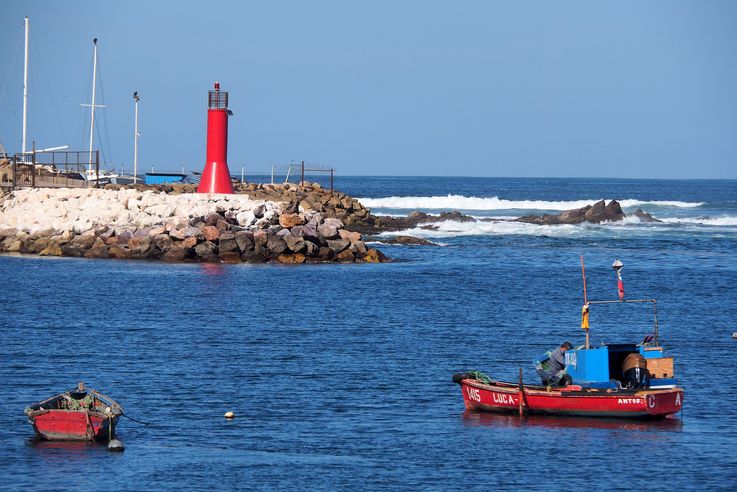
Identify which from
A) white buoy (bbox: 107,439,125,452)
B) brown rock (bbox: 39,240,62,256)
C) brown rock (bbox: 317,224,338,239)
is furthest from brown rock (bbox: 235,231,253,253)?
white buoy (bbox: 107,439,125,452)

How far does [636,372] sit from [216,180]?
30.5 metres

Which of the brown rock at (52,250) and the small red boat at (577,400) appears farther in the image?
the brown rock at (52,250)

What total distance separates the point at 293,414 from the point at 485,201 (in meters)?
88.1

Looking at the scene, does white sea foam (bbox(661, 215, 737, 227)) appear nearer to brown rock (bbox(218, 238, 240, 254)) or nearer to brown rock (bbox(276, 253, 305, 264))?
brown rock (bbox(276, 253, 305, 264))

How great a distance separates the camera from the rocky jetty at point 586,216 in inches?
3083

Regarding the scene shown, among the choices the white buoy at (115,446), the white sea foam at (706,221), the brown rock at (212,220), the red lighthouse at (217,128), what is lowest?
the white buoy at (115,446)

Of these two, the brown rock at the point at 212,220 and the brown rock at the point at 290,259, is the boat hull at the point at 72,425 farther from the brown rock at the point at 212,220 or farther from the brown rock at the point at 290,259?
the brown rock at the point at 212,220

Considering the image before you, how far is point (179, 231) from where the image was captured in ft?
151

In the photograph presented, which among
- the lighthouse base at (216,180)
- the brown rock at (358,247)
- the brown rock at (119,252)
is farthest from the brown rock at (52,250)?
the brown rock at (358,247)

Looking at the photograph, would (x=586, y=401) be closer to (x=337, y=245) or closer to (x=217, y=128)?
(x=337, y=245)

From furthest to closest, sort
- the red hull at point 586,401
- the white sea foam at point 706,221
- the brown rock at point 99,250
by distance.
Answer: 1. the white sea foam at point 706,221
2. the brown rock at point 99,250
3. the red hull at point 586,401

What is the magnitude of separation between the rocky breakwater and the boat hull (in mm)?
25854

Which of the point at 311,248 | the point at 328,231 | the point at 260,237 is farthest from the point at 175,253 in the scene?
the point at 328,231

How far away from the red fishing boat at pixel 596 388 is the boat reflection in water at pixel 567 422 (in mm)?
108
